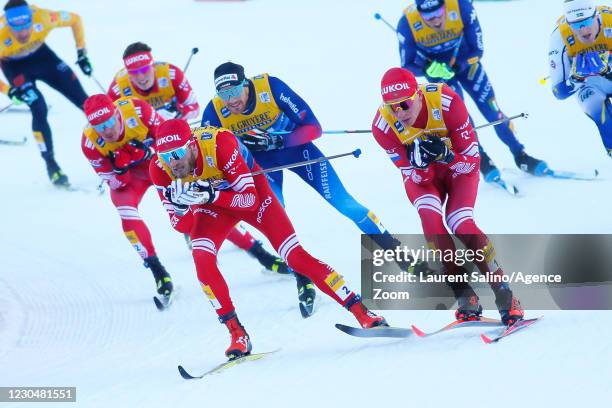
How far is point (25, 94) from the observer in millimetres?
9117

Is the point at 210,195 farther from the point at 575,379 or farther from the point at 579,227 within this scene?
the point at 579,227

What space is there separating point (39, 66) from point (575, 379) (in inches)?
267

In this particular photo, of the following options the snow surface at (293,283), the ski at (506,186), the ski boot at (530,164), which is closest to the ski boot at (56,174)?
the snow surface at (293,283)

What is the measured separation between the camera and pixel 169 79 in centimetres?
781

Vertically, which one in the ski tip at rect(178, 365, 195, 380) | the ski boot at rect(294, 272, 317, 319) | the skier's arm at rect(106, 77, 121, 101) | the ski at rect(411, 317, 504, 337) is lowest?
the ski boot at rect(294, 272, 317, 319)

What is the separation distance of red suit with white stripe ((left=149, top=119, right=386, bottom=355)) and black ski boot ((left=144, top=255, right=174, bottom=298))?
1315 millimetres

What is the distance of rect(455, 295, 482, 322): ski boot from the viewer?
4871mm

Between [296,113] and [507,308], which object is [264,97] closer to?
[296,113]

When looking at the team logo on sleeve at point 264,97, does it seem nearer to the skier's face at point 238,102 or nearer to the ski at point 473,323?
the skier's face at point 238,102

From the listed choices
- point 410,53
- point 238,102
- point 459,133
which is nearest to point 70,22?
point 410,53

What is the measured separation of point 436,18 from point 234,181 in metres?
2.89

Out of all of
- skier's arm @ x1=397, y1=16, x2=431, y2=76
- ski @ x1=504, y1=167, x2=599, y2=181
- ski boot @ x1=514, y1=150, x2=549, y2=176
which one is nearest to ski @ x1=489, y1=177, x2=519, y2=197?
ski boot @ x1=514, y1=150, x2=549, y2=176

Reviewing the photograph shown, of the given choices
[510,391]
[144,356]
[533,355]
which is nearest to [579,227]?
[533,355]

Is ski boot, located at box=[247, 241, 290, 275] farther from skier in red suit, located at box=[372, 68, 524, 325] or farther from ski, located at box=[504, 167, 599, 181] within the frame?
ski, located at box=[504, 167, 599, 181]
